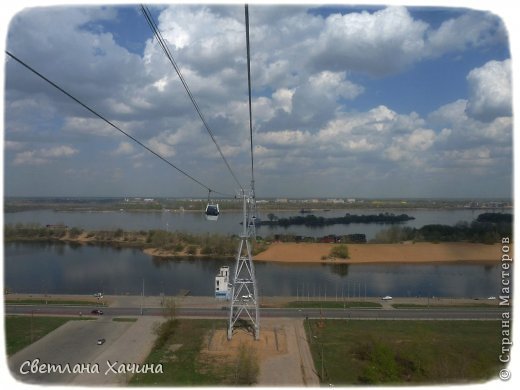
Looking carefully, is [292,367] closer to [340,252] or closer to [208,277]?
[208,277]

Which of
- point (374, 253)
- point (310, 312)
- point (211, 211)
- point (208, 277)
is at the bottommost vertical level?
point (208, 277)

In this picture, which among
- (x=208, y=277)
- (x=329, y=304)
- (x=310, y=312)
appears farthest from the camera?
(x=208, y=277)

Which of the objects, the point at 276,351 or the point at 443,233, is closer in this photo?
the point at 276,351

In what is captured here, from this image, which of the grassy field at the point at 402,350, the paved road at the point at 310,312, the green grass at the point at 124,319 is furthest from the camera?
the paved road at the point at 310,312

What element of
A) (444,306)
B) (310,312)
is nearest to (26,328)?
(310,312)

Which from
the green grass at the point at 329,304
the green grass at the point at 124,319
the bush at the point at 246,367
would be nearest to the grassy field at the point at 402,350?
the bush at the point at 246,367

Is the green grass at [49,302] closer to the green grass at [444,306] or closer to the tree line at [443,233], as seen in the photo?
the green grass at [444,306]

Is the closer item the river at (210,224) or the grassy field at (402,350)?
the grassy field at (402,350)

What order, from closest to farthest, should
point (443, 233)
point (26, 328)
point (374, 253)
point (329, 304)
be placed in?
point (26, 328) < point (329, 304) < point (374, 253) < point (443, 233)
